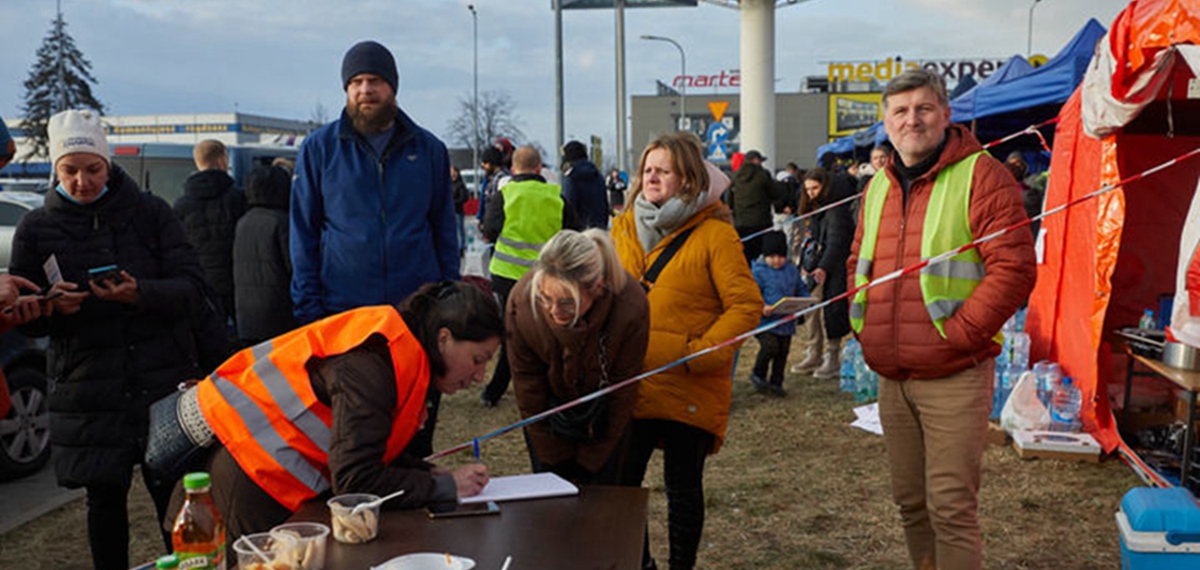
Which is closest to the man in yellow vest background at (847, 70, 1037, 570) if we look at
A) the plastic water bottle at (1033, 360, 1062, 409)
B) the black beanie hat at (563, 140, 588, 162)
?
the plastic water bottle at (1033, 360, 1062, 409)

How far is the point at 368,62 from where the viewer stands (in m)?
3.40

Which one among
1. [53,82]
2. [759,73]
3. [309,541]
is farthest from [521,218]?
[53,82]

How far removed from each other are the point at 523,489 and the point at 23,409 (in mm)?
3958

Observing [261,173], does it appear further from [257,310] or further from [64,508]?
[64,508]

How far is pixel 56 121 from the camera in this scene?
3.02 metres

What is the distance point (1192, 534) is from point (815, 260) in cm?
497

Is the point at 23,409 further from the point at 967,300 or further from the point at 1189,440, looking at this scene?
the point at 1189,440

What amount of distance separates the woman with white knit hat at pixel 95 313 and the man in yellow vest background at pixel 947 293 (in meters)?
2.39

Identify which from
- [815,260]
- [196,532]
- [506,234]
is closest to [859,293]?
[196,532]

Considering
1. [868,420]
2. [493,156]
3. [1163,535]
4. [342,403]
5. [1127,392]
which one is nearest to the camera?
[342,403]

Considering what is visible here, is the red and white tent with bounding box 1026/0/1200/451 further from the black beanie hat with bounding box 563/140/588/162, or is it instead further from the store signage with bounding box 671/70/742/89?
the store signage with bounding box 671/70/742/89

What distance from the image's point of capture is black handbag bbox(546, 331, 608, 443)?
9.34 ft

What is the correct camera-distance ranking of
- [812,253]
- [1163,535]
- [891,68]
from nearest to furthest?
[1163,535] < [812,253] < [891,68]

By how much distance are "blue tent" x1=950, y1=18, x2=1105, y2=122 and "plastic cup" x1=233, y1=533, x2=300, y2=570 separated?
6.53 m
